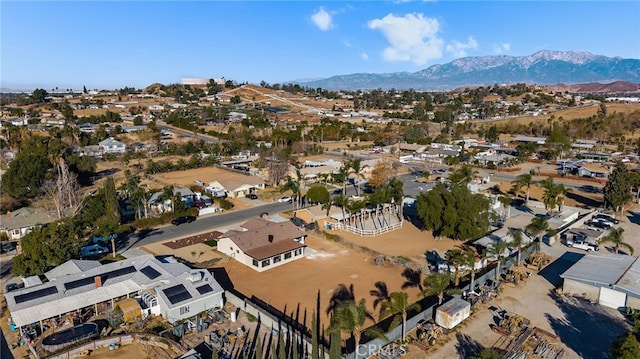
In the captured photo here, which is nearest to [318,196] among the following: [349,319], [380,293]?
[380,293]

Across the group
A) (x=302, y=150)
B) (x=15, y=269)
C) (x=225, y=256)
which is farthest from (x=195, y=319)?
(x=302, y=150)

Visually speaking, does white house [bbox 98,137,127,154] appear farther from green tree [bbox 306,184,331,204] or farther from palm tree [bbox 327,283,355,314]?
→ palm tree [bbox 327,283,355,314]

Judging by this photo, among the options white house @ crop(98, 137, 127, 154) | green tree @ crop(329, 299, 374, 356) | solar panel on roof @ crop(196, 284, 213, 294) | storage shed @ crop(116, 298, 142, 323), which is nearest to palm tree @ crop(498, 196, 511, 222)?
green tree @ crop(329, 299, 374, 356)

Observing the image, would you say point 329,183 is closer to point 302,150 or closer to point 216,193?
point 216,193

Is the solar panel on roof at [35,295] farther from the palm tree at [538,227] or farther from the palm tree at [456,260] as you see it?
the palm tree at [538,227]

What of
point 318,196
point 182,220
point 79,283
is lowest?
point 182,220

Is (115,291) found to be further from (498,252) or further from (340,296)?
(498,252)
